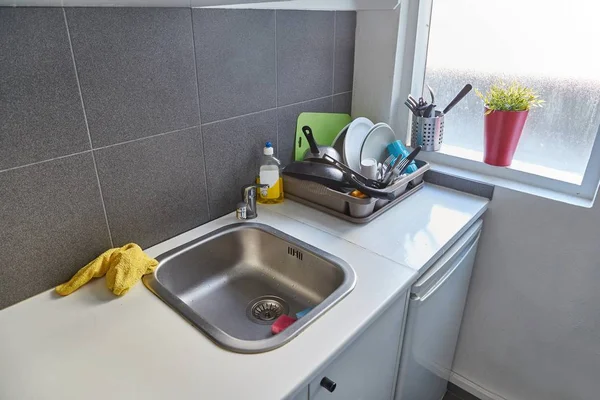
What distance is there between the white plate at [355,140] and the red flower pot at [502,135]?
43cm

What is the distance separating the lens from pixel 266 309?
1189mm

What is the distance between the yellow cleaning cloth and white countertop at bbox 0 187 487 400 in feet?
0.07

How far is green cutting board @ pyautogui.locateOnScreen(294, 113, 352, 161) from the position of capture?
5.04 feet

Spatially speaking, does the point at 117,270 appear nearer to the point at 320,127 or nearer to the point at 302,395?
the point at 302,395

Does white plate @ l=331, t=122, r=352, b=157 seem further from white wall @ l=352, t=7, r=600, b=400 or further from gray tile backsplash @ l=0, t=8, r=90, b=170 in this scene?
gray tile backsplash @ l=0, t=8, r=90, b=170

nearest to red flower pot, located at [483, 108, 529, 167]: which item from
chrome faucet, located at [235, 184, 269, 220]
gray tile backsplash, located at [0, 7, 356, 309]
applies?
gray tile backsplash, located at [0, 7, 356, 309]

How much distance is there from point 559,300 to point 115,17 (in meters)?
1.56

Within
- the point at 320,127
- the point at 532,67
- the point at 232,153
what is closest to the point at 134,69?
the point at 232,153

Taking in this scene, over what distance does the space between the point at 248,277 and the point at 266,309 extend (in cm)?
14

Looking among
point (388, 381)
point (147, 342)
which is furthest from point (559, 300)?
point (147, 342)

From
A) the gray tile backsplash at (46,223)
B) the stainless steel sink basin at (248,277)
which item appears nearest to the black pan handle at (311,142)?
the stainless steel sink basin at (248,277)

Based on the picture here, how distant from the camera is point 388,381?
46.2 inches

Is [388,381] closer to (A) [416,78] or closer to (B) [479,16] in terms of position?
(A) [416,78]

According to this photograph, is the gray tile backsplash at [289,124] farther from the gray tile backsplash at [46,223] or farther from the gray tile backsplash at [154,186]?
the gray tile backsplash at [46,223]
